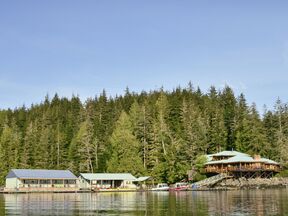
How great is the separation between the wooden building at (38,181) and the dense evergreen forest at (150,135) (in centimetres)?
1204

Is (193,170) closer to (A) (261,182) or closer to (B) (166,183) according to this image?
(B) (166,183)


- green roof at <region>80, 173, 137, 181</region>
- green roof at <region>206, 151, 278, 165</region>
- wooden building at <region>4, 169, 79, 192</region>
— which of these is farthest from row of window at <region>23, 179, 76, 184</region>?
green roof at <region>206, 151, 278, 165</region>

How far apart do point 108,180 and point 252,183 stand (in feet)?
113

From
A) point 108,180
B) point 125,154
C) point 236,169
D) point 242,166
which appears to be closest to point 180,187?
point 236,169

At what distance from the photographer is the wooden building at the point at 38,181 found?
9269cm

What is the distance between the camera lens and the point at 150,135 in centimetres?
10731

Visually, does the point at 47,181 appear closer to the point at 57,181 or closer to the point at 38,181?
the point at 38,181

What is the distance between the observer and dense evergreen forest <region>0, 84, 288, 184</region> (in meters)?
99.8

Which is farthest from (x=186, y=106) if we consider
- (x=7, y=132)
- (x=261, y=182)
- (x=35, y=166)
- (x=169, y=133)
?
(x=7, y=132)

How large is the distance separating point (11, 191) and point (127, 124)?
36.6m

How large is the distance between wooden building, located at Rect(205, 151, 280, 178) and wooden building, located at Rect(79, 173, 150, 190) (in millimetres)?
17671

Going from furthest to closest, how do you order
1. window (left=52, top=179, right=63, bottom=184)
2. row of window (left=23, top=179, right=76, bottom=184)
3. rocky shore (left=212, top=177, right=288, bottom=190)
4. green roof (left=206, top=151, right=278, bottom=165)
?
window (left=52, top=179, right=63, bottom=184) → row of window (left=23, top=179, right=76, bottom=184) → green roof (left=206, top=151, right=278, bottom=165) → rocky shore (left=212, top=177, right=288, bottom=190)

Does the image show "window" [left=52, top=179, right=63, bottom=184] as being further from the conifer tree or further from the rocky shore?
the rocky shore

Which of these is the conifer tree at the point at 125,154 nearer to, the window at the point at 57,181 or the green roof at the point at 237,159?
the window at the point at 57,181
